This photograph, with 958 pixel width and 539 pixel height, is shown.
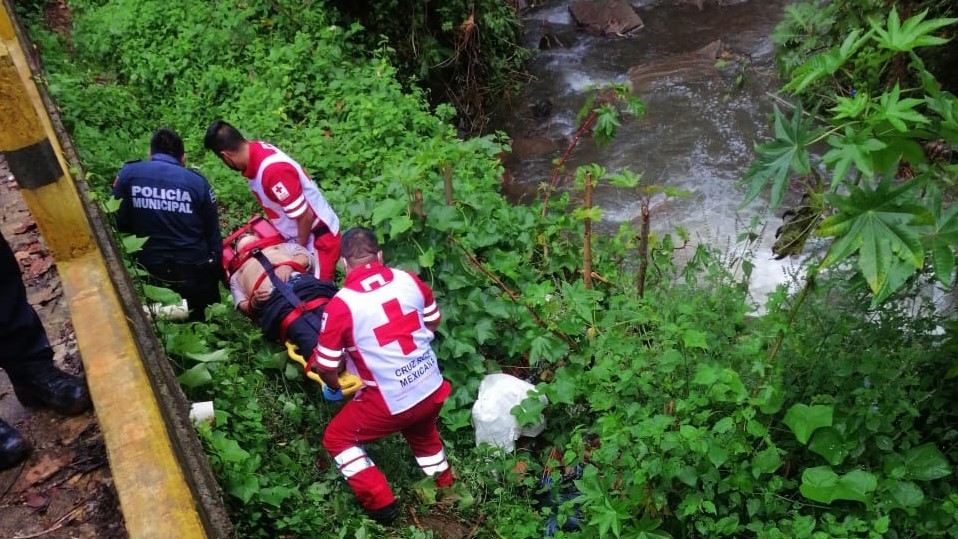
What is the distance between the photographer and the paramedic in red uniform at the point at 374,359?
375 cm

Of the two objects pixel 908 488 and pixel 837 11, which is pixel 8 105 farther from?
pixel 837 11

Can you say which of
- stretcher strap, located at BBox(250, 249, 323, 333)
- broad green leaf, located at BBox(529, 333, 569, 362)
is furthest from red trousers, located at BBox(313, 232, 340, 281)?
broad green leaf, located at BBox(529, 333, 569, 362)

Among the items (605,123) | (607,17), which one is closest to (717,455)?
(605,123)

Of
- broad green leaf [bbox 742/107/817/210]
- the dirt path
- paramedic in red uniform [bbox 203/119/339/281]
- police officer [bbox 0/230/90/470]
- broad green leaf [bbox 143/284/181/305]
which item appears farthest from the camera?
paramedic in red uniform [bbox 203/119/339/281]

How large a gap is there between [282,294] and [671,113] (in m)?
7.67

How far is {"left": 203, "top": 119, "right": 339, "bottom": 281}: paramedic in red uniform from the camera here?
4.77m

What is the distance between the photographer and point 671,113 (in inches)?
409

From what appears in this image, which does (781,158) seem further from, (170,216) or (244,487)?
(170,216)

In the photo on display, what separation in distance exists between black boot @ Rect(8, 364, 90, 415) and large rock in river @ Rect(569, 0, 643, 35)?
11601 mm

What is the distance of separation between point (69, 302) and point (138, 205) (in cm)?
163

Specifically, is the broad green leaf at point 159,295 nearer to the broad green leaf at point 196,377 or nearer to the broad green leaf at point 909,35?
the broad green leaf at point 196,377

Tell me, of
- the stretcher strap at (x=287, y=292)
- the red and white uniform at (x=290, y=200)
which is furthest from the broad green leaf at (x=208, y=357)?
the red and white uniform at (x=290, y=200)

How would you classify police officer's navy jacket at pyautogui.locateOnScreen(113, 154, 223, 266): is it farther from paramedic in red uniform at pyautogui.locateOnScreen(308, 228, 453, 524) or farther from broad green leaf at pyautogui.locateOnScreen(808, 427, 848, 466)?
broad green leaf at pyautogui.locateOnScreen(808, 427, 848, 466)

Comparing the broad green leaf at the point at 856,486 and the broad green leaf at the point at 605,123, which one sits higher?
the broad green leaf at the point at 605,123
